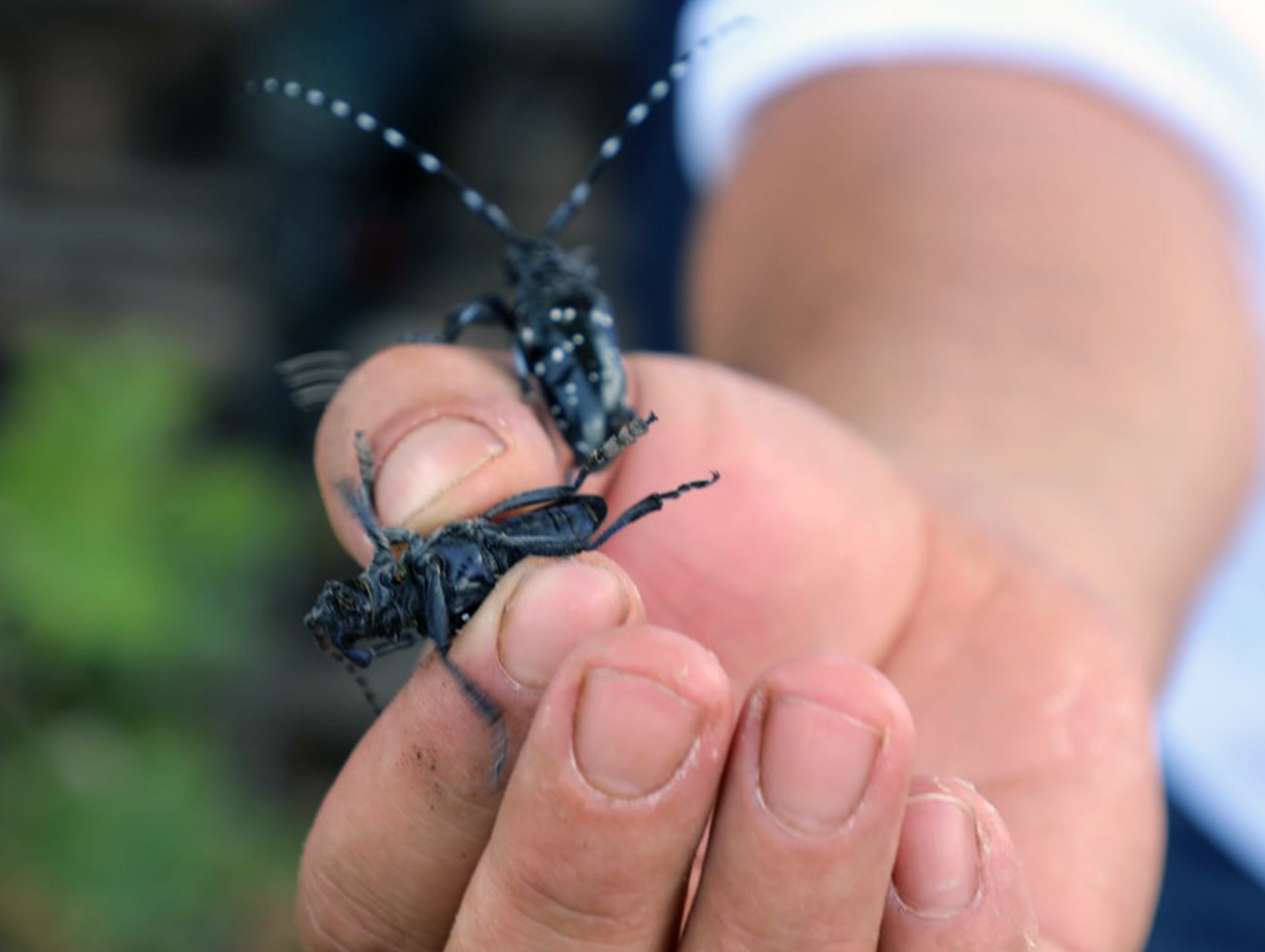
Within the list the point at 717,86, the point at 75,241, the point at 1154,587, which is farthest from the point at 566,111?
the point at 1154,587

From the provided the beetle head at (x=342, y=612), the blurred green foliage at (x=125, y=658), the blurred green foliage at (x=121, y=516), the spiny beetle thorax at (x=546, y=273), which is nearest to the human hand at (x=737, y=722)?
the beetle head at (x=342, y=612)

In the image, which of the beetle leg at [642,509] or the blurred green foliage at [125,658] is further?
the blurred green foliage at [125,658]

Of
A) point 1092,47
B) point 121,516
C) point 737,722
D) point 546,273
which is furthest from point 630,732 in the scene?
point 121,516

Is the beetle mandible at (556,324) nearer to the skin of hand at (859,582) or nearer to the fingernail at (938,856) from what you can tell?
the skin of hand at (859,582)

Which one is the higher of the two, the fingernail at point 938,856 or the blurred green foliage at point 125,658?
the fingernail at point 938,856

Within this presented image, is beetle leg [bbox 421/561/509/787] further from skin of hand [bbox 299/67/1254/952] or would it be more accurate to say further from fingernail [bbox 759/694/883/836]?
fingernail [bbox 759/694/883/836]

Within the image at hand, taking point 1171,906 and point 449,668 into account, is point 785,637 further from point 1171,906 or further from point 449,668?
point 1171,906

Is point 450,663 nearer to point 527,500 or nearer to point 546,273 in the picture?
point 527,500
